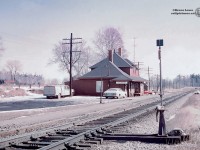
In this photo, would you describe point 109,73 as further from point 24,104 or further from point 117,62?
point 24,104

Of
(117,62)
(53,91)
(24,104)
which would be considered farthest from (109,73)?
(24,104)

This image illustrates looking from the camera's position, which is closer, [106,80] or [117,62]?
[106,80]

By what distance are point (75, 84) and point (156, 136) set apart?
1767 inches

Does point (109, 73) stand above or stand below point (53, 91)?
above

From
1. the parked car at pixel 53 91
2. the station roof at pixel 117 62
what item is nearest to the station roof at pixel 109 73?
the station roof at pixel 117 62

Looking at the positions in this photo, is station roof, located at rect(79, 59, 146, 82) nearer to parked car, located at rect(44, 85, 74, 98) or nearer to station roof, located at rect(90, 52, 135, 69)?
station roof, located at rect(90, 52, 135, 69)

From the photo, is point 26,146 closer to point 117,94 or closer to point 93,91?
point 117,94

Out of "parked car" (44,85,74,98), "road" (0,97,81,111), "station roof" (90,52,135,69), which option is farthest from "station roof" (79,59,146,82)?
"road" (0,97,81,111)

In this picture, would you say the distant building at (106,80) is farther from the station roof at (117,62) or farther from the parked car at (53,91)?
the parked car at (53,91)

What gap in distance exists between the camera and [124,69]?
58.4m

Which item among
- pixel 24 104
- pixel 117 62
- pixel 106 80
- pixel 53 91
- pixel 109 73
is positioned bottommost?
pixel 24 104

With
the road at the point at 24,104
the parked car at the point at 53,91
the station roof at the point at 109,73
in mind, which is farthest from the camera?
the station roof at the point at 109,73

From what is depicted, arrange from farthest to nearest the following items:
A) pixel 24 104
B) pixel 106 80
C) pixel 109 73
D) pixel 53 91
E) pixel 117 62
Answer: pixel 117 62 < pixel 109 73 < pixel 106 80 < pixel 53 91 < pixel 24 104

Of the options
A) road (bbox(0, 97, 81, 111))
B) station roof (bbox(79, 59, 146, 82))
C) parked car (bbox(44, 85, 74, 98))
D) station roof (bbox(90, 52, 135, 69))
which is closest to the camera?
road (bbox(0, 97, 81, 111))
